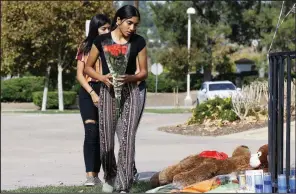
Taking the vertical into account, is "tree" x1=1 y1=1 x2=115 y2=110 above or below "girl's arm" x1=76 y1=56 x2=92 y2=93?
above

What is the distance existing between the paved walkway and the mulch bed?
516 mm

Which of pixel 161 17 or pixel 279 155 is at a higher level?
pixel 161 17

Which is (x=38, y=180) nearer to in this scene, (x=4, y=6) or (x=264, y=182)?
(x=264, y=182)

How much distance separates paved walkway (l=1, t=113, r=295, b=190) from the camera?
9.11m

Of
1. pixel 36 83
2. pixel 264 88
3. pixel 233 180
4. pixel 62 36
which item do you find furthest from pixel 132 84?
pixel 36 83

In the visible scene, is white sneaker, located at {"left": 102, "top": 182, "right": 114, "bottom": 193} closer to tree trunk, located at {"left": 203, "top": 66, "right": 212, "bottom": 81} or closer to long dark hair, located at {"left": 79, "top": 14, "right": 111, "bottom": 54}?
long dark hair, located at {"left": 79, "top": 14, "right": 111, "bottom": 54}

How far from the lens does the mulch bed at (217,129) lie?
53.7 ft

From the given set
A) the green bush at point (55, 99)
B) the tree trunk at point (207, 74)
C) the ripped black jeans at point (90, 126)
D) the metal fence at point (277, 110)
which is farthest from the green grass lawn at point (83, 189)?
the tree trunk at point (207, 74)

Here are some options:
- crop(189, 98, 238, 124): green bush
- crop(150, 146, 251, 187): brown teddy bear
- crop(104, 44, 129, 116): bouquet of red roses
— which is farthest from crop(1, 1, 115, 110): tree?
crop(104, 44, 129, 116): bouquet of red roses

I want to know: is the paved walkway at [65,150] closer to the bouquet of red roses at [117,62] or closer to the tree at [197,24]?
the bouquet of red roses at [117,62]

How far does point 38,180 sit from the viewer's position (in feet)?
28.3

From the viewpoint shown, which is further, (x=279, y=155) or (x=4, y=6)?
(x=4, y=6)

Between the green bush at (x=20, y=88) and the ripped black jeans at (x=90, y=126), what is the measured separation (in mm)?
A: 36804

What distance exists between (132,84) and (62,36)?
26216 millimetres
